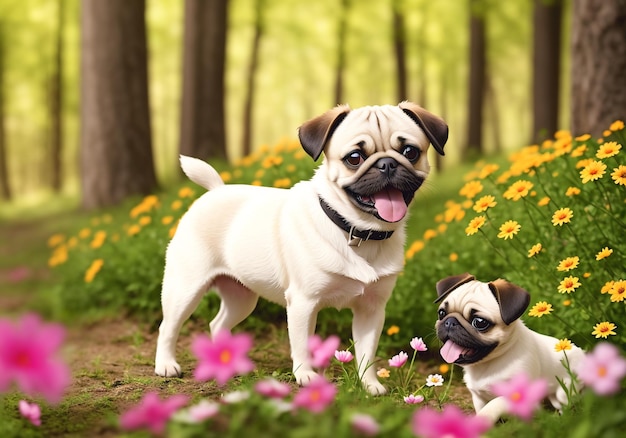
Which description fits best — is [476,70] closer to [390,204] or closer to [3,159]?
[390,204]

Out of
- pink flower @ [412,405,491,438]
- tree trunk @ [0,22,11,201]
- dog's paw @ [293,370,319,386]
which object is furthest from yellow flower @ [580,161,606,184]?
tree trunk @ [0,22,11,201]

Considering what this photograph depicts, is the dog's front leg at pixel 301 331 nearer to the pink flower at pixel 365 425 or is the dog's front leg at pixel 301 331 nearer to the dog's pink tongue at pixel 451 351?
the dog's pink tongue at pixel 451 351

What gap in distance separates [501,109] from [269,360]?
1437 inches

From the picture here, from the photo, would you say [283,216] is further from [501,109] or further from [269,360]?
[501,109]

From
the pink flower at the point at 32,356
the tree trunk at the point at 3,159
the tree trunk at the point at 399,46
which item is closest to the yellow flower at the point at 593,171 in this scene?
the pink flower at the point at 32,356

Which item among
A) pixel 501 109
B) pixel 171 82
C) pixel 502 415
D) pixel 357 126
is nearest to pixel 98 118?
pixel 357 126

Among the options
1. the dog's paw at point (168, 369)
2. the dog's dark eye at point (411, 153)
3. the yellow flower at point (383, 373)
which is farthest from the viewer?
the dog's paw at point (168, 369)

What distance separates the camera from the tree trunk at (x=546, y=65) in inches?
540

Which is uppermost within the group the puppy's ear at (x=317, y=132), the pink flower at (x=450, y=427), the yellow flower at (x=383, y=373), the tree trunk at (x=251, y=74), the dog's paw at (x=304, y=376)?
the puppy's ear at (x=317, y=132)

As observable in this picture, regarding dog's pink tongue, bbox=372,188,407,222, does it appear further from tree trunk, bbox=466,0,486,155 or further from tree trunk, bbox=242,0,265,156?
tree trunk, bbox=242,0,265,156

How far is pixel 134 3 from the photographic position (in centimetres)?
1073

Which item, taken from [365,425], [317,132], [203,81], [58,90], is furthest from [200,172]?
[58,90]

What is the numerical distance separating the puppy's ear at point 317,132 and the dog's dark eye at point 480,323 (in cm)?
112

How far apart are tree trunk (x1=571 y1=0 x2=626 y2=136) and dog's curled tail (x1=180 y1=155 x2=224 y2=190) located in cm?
380
